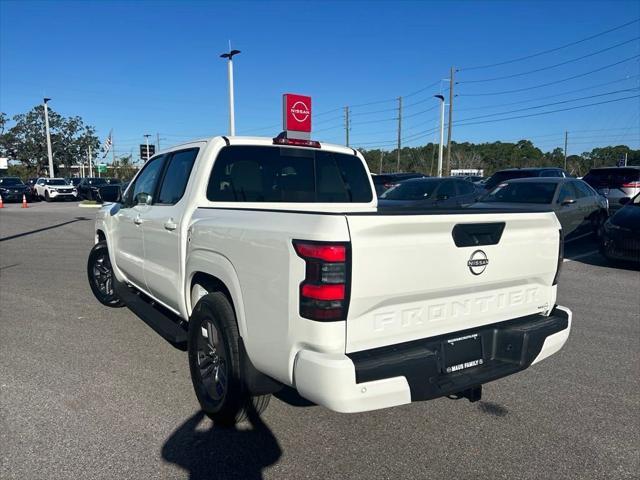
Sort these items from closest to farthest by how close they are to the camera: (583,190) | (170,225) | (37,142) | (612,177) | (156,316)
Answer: (170,225)
(156,316)
(583,190)
(612,177)
(37,142)

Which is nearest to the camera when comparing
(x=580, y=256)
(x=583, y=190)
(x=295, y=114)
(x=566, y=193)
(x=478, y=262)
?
(x=478, y=262)

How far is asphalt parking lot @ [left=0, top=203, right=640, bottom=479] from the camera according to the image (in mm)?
2811

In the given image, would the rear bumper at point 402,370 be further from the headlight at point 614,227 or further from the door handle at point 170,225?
the headlight at point 614,227

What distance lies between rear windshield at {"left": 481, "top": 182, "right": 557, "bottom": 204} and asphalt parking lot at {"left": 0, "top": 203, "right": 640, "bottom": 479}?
17.8 feet

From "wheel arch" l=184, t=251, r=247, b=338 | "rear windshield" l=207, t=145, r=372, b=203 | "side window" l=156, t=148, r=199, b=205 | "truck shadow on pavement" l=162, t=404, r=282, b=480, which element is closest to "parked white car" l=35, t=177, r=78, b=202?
"side window" l=156, t=148, r=199, b=205

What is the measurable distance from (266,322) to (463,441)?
61.1 inches

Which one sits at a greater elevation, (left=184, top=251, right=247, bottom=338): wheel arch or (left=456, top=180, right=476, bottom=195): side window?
(left=456, top=180, right=476, bottom=195): side window

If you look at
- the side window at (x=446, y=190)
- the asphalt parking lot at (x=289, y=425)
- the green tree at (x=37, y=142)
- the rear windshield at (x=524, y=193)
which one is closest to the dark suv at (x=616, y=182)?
the side window at (x=446, y=190)

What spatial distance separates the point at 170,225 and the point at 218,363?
1.21 meters

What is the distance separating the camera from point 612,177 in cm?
1600

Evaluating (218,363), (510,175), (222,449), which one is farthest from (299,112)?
(510,175)

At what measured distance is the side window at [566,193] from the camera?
9969 millimetres

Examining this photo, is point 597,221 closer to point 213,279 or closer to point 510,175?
point 510,175

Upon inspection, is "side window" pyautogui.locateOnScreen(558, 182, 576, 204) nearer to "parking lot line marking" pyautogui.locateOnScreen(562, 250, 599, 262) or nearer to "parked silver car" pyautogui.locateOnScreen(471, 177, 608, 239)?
"parked silver car" pyautogui.locateOnScreen(471, 177, 608, 239)
